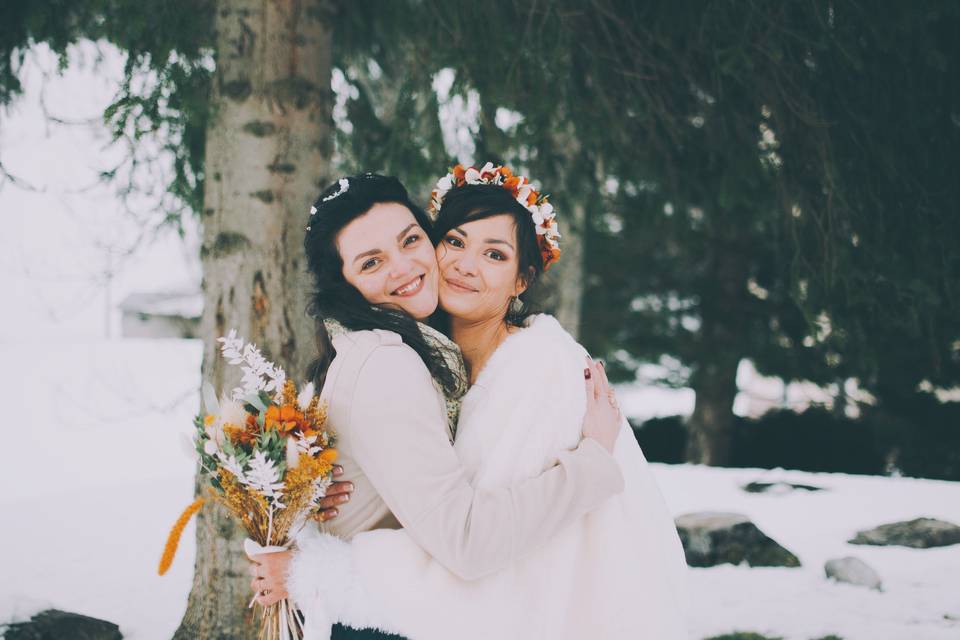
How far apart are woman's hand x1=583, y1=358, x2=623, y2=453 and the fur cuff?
2.45 ft

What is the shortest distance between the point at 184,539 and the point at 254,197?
4137mm

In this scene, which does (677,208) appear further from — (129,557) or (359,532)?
(129,557)

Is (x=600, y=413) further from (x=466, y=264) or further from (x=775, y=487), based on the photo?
(x=775, y=487)

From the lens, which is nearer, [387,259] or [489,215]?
[387,259]

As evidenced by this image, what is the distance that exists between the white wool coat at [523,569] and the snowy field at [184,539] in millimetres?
742

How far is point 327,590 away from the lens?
6.86 feet

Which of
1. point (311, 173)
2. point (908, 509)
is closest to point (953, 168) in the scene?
point (311, 173)

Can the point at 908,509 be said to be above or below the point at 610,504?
below

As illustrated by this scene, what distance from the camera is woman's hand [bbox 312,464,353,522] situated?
7.18 feet

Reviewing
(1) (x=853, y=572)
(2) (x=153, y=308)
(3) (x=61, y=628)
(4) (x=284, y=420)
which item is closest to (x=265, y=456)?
(4) (x=284, y=420)

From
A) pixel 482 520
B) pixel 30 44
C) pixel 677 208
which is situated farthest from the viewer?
pixel 677 208

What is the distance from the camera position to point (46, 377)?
1652cm

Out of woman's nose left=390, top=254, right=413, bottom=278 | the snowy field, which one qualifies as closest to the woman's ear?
woman's nose left=390, top=254, right=413, bottom=278

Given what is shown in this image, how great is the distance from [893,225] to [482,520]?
10.3 feet
